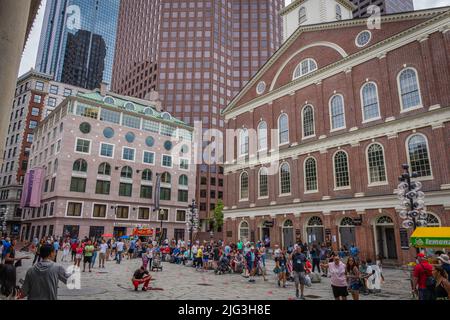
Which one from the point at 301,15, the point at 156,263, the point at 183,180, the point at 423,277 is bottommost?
the point at 156,263

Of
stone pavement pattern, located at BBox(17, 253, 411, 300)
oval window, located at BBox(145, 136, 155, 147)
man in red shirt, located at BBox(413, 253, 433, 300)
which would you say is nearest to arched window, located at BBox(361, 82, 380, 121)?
stone pavement pattern, located at BBox(17, 253, 411, 300)

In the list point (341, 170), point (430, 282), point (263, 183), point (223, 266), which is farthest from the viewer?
point (263, 183)

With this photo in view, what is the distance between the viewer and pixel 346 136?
1069 inches

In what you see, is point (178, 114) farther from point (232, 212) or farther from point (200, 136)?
point (232, 212)

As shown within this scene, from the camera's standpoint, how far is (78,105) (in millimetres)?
46969

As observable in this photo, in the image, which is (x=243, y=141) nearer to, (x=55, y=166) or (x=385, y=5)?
(x=55, y=166)

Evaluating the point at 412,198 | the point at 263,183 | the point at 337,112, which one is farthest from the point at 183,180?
the point at 412,198

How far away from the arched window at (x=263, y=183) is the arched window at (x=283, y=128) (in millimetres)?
3804

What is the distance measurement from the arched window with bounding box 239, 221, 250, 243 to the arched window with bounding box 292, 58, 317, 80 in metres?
17.3

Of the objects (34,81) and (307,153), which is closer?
(307,153)

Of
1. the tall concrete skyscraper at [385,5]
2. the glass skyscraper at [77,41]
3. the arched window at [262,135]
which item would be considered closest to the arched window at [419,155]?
the arched window at [262,135]

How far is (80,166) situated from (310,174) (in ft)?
111
